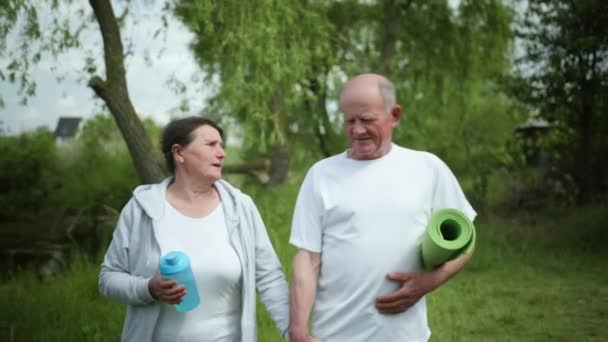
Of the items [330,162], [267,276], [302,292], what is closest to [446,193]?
[330,162]

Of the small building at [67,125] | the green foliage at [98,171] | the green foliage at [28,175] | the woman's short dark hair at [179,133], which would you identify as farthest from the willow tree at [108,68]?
the small building at [67,125]

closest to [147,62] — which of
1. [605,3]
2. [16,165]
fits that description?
[605,3]

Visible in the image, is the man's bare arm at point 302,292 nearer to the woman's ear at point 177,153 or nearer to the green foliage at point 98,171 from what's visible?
the woman's ear at point 177,153

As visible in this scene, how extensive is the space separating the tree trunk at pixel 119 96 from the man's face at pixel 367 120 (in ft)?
16.8

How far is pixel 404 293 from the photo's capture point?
210 centimetres

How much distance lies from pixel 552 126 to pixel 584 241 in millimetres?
3397

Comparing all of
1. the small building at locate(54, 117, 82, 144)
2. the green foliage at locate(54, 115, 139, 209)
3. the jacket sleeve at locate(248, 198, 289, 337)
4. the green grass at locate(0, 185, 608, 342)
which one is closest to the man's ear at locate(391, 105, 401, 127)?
the jacket sleeve at locate(248, 198, 289, 337)

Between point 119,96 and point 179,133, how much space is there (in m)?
4.65

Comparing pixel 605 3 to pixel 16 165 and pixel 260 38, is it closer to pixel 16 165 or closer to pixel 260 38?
pixel 260 38

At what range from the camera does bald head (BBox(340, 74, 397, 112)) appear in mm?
2135

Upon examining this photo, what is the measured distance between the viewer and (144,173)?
7.03 meters

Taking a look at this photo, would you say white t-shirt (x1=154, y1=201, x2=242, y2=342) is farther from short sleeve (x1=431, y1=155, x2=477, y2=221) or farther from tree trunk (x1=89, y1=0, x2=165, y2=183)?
tree trunk (x1=89, y1=0, x2=165, y2=183)

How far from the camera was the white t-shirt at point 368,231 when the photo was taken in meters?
2.11

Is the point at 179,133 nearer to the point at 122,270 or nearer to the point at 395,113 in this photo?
the point at 122,270
